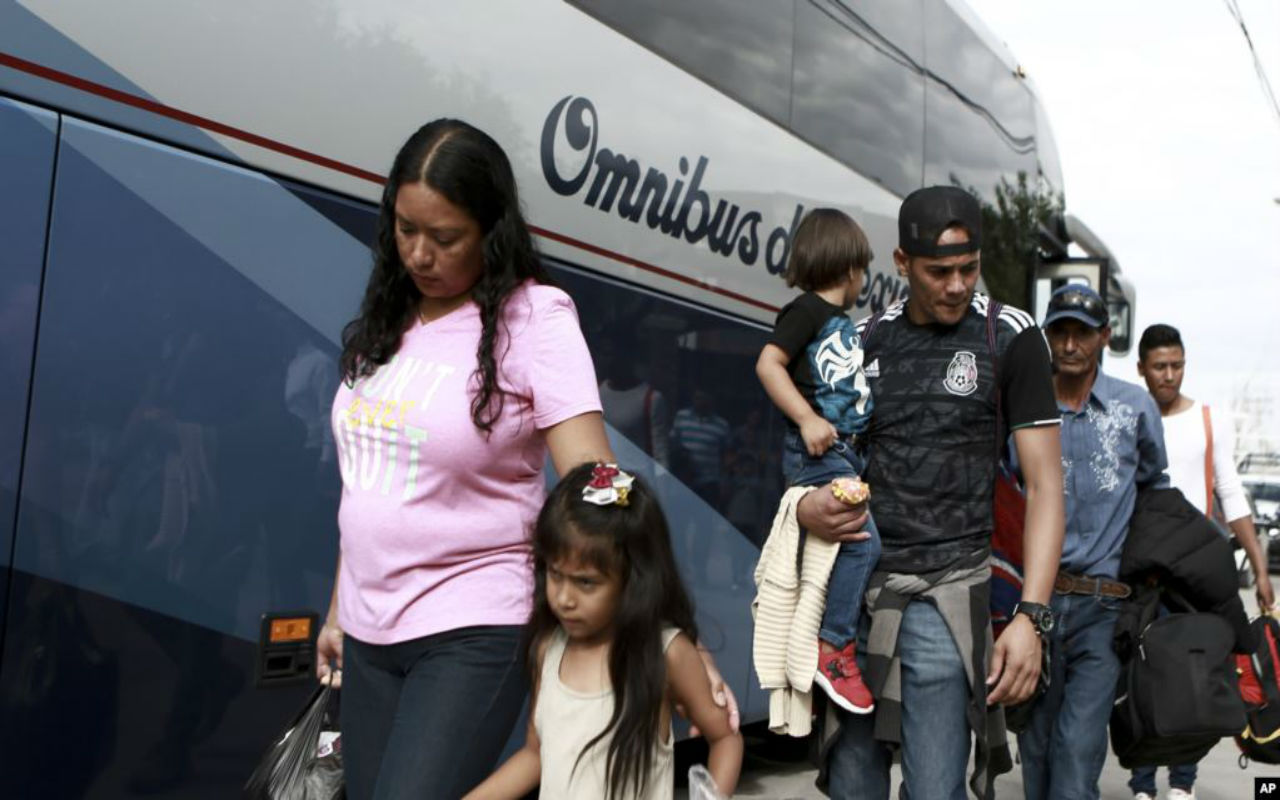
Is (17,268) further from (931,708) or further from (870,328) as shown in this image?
(931,708)

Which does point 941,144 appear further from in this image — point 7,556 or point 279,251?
point 7,556

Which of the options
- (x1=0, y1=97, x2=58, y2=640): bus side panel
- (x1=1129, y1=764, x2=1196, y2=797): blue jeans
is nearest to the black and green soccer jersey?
(x1=0, y1=97, x2=58, y2=640): bus side panel

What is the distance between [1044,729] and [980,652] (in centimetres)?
132

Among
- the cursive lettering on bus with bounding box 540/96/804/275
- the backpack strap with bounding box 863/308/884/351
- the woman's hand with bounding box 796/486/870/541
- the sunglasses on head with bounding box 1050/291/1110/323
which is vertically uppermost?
the cursive lettering on bus with bounding box 540/96/804/275

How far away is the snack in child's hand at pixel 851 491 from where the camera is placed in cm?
324

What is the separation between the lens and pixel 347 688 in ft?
8.46

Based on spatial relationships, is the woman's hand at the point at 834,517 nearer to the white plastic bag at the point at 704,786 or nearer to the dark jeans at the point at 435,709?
the white plastic bag at the point at 704,786

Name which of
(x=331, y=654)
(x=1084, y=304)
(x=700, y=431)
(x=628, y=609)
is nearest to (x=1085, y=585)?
(x=1084, y=304)

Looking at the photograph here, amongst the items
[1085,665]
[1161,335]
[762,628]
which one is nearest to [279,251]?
[762,628]

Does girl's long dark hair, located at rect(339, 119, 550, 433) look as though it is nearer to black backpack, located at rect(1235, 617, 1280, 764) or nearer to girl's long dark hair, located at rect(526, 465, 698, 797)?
Answer: girl's long dark hair, located at rect(526, 465, 698, 797)

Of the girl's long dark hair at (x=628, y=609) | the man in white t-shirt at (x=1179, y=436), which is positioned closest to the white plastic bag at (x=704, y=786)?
the girl's long dark hair at (x=628, y=609)

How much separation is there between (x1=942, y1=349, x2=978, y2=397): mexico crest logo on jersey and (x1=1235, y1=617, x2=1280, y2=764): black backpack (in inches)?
96.4

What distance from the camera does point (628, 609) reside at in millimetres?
2502

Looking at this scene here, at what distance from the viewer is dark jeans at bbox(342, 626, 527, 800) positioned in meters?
2.35
